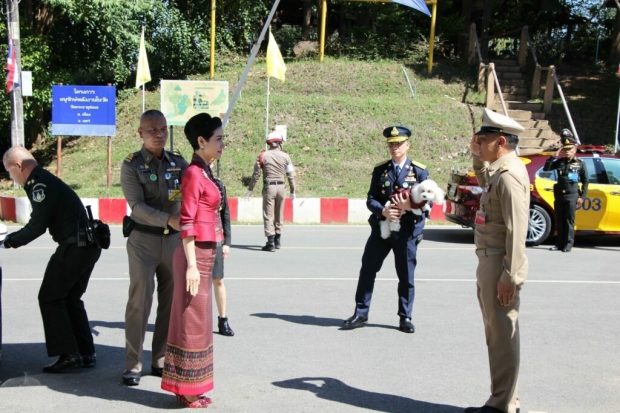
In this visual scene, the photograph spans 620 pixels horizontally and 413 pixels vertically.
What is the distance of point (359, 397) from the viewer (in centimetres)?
540

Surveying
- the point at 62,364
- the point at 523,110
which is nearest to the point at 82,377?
the point at 62,364

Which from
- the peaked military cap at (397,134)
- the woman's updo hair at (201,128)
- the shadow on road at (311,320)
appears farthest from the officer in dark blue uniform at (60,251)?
the peaked military cap at (397,134)

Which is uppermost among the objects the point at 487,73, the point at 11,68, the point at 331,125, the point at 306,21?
the point at 306,21

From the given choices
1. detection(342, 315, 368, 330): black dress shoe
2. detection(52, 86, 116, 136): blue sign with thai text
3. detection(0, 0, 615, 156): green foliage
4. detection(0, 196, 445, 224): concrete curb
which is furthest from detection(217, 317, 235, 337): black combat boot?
detection(0, 0, 615, 156): green foliage

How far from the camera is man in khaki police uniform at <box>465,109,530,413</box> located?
4.58m

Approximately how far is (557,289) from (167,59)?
2286 centimetres

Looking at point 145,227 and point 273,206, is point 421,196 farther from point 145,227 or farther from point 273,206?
point 273,206

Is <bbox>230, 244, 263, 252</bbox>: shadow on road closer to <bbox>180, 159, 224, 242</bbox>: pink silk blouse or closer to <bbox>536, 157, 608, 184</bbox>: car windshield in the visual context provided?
<bbox>536, 157, 608, 184</bbox>: car windshield

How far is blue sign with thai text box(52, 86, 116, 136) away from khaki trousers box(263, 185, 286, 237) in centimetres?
828

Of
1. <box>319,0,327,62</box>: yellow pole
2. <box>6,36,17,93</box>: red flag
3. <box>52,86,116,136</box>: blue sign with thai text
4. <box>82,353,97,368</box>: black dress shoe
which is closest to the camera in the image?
<box>82,353,97,368</box>: black dress shoe

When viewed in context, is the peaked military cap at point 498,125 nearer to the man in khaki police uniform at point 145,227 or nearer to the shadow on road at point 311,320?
the man in khaki police uniform at point 145,227

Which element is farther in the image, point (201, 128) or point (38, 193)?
point (38, 193)

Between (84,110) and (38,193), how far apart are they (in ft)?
47.9

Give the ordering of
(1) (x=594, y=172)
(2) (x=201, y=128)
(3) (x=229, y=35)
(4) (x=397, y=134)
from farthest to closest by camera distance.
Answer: (3) (x=229, y=35) < (1) (x=594, y=172) < (4) (x=397, y=134) < (2) (x=201, y=128)
